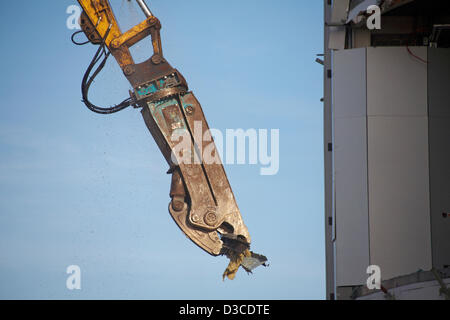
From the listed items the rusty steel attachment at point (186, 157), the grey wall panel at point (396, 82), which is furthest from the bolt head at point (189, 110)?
the grey wall panel at point (396, 82)

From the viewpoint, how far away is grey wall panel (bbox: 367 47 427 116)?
31.6 ft

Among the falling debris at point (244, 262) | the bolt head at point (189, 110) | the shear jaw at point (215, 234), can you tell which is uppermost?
the bolt head at point (189, 110)

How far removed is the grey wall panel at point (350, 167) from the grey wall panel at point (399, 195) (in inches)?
4.9

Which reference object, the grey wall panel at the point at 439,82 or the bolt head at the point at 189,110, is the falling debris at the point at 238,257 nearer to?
the bolt head at the point at 189,110

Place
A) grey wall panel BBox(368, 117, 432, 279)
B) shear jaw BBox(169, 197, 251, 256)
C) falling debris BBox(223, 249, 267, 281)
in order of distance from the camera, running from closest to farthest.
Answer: grey wall panel BBox(368, 117, 432, 279) < falling debris BBox(223, 249, 267, 281) < shear jaw BBox(169, 197, 251, 256)

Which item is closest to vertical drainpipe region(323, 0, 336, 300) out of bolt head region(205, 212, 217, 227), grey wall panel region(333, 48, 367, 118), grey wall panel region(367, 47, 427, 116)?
grey wall panel region(333, 48, 367, 118)

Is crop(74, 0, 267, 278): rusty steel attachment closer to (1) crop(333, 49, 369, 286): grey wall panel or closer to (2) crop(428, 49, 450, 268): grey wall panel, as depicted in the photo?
(1) crop(333, 49, 369, 286): grey wall panel

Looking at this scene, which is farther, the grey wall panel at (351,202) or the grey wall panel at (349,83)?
the grey wall panel at (349,83)

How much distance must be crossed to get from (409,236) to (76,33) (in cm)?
561

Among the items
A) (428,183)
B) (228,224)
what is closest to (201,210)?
(228,224)

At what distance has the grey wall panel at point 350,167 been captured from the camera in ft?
30.7

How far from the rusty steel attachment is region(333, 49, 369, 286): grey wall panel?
142 cm

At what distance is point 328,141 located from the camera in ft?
33.2
